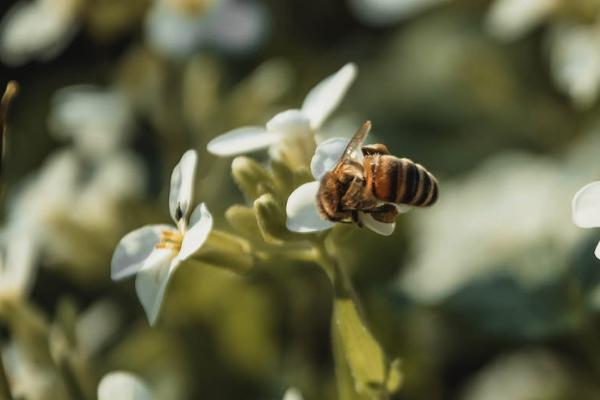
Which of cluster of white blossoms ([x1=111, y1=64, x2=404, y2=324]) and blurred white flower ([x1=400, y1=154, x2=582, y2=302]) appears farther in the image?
blurred white flower ([x1=400, y1=154, x2=582, y2=302])

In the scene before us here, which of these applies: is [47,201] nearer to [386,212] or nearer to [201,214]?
[201,214]

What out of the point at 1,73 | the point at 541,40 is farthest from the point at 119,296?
the point at 541,40

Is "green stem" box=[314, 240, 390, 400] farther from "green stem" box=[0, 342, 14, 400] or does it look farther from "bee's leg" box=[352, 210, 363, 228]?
"green stem" box=[0, 342, 14, 400]

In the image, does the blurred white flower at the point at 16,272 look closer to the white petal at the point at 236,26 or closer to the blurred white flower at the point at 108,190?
the blurred white flower at the point at 108,190

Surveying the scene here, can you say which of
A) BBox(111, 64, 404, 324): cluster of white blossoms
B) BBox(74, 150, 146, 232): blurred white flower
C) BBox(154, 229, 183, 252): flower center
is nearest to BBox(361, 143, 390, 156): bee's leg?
BBox(111, 64, 404, 324): cluster of white blossoms

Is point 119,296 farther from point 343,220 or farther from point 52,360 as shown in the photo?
point 343,220

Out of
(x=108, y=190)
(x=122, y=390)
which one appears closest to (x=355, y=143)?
(x=122, y=390)
